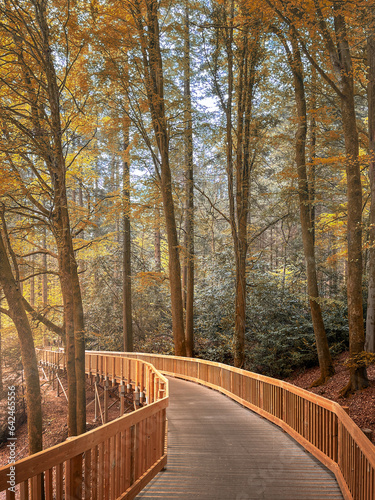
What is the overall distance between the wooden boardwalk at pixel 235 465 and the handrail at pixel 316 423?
0.65ft

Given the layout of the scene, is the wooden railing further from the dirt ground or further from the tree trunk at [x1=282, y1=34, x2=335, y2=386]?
the dirt ground

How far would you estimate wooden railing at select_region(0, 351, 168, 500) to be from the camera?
2.95 metres

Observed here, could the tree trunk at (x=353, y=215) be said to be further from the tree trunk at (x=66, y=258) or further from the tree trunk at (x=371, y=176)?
the tree trunk at (x=66, y=258)

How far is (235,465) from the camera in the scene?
568cm

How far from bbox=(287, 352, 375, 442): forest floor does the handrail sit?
4.54 feet

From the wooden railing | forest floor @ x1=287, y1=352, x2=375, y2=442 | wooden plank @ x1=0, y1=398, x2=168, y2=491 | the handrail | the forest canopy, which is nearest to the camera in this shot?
wooden plank @ x1=0, y1=398, x2=168, y2=491

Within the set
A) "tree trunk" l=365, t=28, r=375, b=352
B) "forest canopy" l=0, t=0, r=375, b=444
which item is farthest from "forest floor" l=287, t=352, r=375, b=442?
"tree trunk" l=365, t=28, r=375, b=352

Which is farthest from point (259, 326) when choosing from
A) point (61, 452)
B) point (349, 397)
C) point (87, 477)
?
point (61, 452)

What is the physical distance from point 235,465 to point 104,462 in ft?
8.32

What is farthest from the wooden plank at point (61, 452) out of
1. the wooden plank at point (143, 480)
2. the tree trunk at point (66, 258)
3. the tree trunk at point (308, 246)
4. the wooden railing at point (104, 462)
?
the tree trunk at point (308, 246)

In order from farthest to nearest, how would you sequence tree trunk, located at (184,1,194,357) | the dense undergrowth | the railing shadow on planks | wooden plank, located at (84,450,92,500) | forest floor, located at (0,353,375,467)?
tree trunk, located at (184,1,194,357) → the dense undergrowth → forest floor, located at (0,353,375,467) → wooden plank, located at (84,450,92,500) → the railing shadow on planks

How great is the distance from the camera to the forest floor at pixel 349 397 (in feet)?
25.9

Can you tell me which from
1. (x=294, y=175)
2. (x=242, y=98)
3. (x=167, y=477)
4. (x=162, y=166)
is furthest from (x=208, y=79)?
(x=167, y=477)

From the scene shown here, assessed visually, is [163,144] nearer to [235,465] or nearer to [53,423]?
[53,423]
